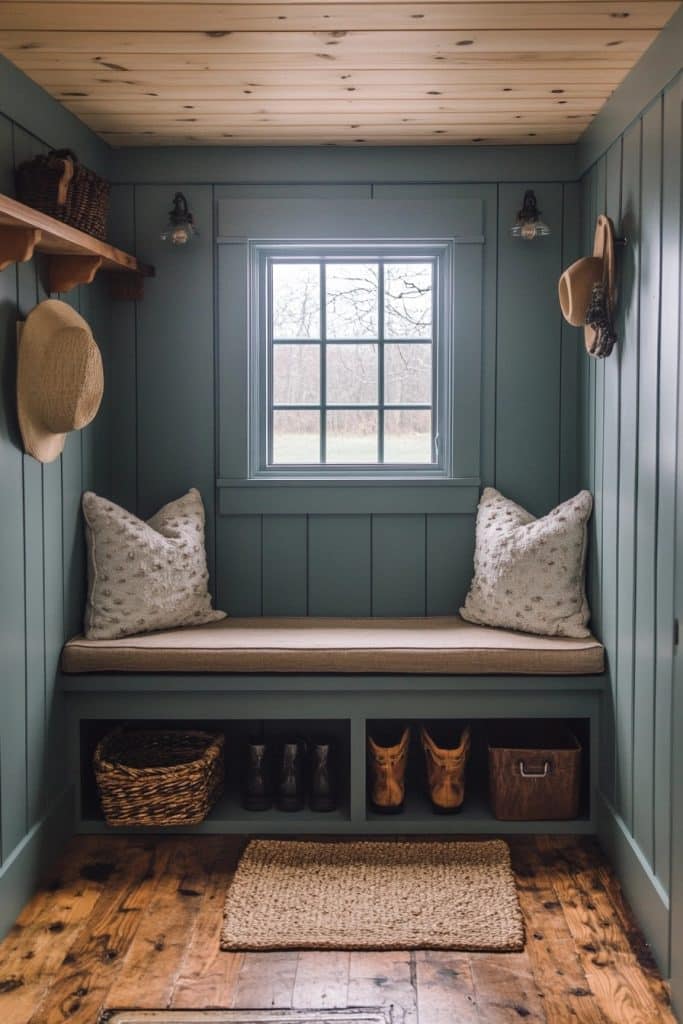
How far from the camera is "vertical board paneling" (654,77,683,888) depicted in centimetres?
251

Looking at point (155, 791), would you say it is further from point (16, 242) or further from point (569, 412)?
point (569, 412)

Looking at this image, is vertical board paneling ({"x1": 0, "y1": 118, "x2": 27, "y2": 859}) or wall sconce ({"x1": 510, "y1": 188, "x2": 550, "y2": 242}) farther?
wall sconce ({"x1": 510, "y1": 188, "x2": 550, "y2": 242})

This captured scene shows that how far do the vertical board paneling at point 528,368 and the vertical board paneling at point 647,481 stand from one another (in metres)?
0.97

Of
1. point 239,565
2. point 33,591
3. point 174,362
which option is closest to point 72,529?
point 33,591

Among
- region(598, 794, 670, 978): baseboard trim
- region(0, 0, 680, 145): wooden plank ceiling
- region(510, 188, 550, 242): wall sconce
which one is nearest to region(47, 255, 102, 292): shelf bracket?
region(0, 0, 680, 145): wooden plank ceiling

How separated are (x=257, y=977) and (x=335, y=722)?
1.43m

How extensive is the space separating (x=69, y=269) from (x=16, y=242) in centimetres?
54

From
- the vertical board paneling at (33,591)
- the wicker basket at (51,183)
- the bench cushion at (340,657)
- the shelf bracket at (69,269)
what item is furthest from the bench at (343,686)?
the wicker basket at (51,183)

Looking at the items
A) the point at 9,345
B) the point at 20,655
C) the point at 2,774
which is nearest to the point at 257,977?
the point at 2,774

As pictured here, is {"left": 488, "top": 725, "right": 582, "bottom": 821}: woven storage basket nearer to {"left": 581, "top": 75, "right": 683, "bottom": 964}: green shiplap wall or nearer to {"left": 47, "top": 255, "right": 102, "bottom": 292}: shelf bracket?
{"left": 581, "top": 75, "right": 683, "bottom": 964}: green shiplap wall

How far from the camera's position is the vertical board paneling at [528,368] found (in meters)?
3.81

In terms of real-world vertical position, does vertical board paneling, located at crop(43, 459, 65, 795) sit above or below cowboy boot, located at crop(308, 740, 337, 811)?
above

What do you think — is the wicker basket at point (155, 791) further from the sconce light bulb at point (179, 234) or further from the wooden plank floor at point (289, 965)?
the sconce light bulb at point (179, 234)

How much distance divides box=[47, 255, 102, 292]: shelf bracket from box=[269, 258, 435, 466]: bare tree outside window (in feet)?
3.07
